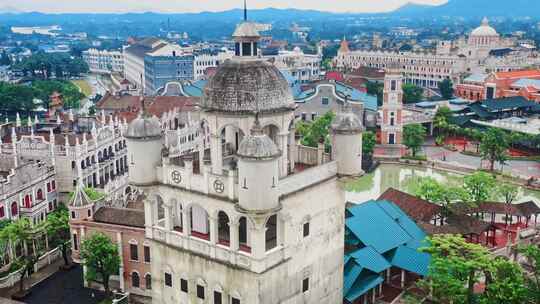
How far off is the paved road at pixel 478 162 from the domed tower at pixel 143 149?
221ft

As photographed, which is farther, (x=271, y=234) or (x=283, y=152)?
(x=271, y=234)

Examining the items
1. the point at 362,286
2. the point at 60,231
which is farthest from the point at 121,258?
the point at 362,286

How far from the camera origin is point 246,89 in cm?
2998

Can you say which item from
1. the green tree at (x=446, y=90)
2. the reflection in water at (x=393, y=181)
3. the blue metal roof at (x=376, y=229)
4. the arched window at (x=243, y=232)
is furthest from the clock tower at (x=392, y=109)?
the arched window at (x=243, y=232)

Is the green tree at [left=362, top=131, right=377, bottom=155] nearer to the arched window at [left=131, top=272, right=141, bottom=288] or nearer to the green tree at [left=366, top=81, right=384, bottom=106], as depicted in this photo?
the arched window at [left=131, top=272, right=141, bottom=288]

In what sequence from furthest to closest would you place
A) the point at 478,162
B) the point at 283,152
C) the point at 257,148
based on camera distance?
the point at 478,162
the point at 283,152
the point at 257,148

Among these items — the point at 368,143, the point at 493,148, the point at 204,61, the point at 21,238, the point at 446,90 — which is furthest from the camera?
the point at 204,61

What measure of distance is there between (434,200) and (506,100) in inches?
2822

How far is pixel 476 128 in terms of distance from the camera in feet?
358

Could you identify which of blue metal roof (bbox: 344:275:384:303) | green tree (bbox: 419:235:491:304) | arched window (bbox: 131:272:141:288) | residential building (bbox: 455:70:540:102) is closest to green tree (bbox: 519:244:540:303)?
green tree (bbox: 419:235:491:304)

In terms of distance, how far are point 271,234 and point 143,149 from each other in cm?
831

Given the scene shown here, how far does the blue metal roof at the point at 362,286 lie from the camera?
1627 inches

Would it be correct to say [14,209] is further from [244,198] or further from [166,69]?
[166,69]

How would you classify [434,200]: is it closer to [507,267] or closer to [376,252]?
[376,252]
